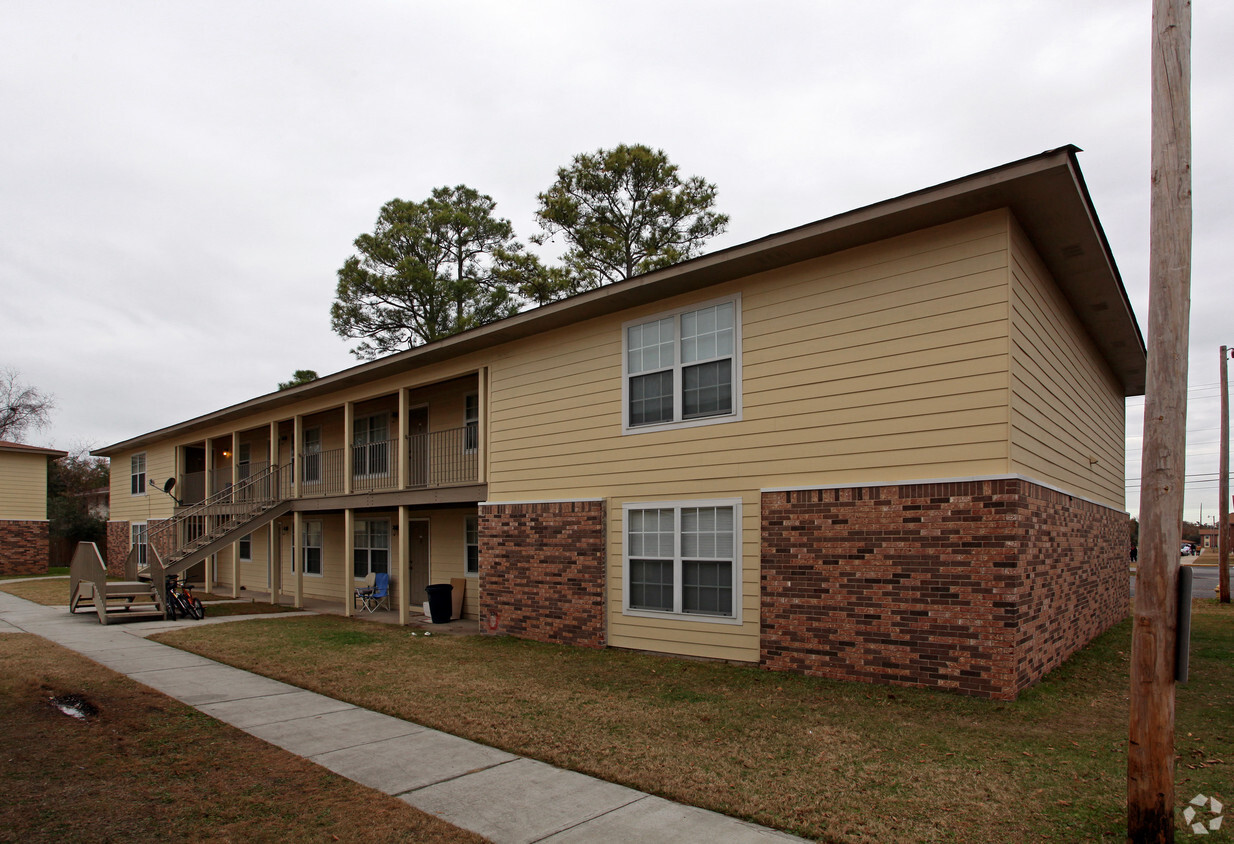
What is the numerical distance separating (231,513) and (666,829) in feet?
63.8

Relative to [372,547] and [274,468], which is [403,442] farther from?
[274,468]

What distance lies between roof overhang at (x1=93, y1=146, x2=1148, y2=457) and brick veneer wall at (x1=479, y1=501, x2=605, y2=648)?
3038 millimetres

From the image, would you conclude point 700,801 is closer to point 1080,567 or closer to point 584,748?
point 584,748

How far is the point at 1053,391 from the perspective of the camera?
9.54 m

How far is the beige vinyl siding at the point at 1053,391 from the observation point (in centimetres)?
798

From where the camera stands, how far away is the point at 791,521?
351 inches

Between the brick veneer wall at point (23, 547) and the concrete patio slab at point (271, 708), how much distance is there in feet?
98.8

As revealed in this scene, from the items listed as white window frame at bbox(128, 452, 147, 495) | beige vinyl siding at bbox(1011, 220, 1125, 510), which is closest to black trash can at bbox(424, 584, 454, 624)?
beige vinyl siding at bbox(1011, 220, 1125, 510)

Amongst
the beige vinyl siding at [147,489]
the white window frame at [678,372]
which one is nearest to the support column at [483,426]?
the white window frame at [678,372]

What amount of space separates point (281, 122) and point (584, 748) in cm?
1600

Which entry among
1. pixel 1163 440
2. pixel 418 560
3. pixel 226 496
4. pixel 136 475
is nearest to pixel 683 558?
pixel 1163 440

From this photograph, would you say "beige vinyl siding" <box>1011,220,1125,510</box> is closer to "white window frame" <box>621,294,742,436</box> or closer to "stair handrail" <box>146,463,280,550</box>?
"white window frame" <box>621,294,742,436</box>

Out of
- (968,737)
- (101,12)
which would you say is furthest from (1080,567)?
(101,12)

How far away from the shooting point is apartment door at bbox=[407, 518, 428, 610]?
1744 centimetres
